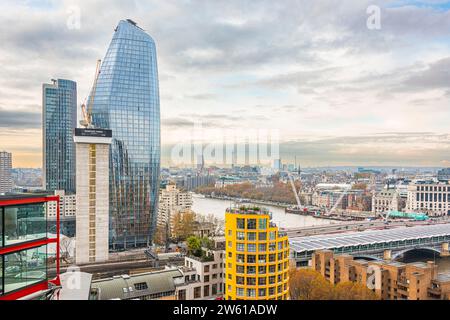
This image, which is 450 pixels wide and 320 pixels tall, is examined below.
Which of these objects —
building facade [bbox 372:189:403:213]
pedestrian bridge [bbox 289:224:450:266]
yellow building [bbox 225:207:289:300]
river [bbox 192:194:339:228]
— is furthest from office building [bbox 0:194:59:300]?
building facade [bbox 372:189:403:213]

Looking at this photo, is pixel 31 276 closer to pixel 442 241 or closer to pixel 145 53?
pixel 442 241

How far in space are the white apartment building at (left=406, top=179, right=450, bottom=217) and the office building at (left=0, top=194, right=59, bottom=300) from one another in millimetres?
16658

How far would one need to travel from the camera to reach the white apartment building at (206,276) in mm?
4535

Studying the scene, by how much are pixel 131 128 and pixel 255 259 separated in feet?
23.9

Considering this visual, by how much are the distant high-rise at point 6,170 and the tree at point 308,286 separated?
411 inches

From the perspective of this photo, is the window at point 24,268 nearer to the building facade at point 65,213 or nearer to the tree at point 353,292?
the tree at point 353,292

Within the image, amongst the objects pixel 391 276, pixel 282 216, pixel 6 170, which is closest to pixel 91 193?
pixel 391 276

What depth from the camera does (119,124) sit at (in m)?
10.3

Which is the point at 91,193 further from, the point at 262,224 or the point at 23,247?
the point at 23,247

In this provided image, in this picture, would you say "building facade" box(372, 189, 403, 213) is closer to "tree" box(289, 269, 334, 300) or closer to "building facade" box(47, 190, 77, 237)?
"building facade" box(47, 190, 77, 237)

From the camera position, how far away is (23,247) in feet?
5.36

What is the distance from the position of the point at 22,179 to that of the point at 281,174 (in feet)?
38.1

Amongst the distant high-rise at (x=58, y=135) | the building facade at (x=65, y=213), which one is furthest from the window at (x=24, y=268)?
the distant high-rise at (x=58, y=135)
